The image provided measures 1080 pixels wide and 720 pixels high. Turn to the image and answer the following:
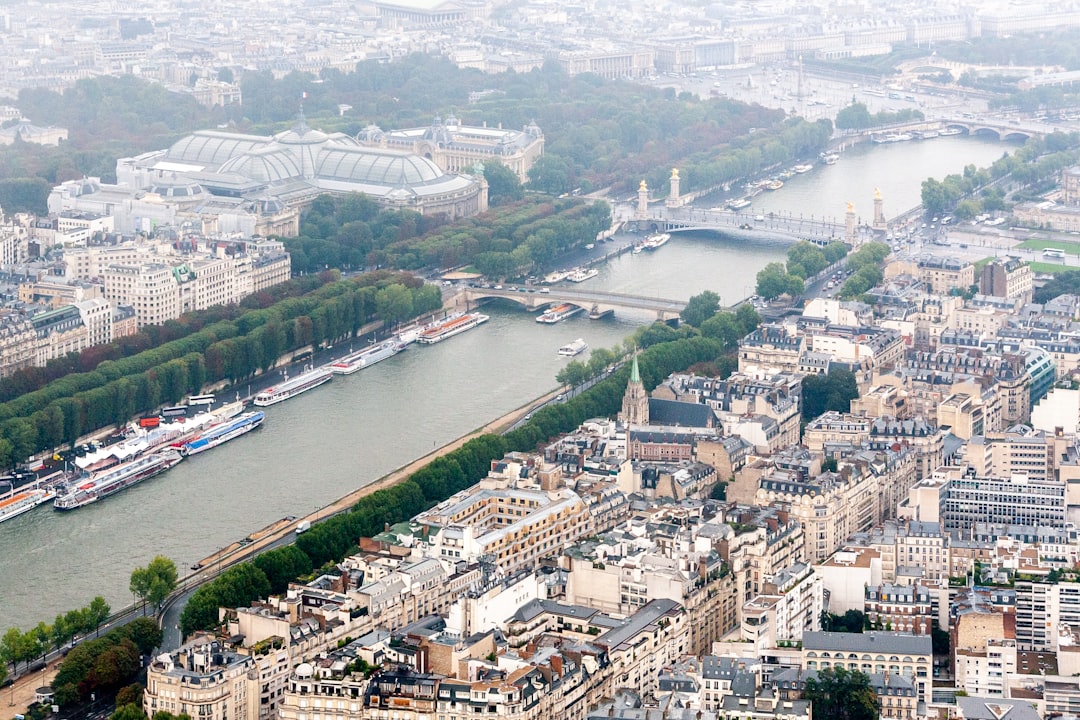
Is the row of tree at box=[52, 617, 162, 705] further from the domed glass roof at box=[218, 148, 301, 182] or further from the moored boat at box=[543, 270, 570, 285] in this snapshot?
the domed glass roof at box=[218, 148, 301, 182]

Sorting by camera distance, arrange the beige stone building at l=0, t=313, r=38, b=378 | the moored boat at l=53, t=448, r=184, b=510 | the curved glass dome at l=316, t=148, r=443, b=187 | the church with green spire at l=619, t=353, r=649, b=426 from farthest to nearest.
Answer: the curved glass dome at l=316, t=148, r=443, b=187 < the beige stone building at l=0, t=313, r=38, b=378 < the church with green spire at l=619, t=353, r=649, b=426 < the moored boat at l=53, t=448, r=184, b=510

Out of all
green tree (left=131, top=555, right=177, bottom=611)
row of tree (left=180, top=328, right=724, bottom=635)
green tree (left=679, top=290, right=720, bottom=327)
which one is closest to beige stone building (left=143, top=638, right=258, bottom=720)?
row of tree (left=180, top=328, right=724, bottom=635)

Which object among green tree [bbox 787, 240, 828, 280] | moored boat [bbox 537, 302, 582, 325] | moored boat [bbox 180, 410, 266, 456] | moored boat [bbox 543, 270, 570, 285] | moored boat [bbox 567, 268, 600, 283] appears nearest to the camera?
moored boat [bbox 180, 410, 266, 456]

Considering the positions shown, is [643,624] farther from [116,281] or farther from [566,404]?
[116,281]

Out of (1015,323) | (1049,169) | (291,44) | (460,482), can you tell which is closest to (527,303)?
(1015,323)

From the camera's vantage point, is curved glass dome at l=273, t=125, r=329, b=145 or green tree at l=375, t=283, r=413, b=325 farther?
curved glass dome at l=273, t=125, r=329, b=145

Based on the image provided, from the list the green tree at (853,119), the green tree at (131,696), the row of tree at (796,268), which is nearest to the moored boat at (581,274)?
the row of tree at (796,268)

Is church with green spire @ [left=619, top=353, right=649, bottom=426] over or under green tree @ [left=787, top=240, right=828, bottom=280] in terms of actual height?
over

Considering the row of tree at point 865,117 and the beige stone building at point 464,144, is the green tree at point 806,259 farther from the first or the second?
the row of tree at point 865,117
